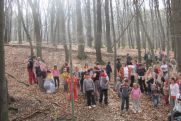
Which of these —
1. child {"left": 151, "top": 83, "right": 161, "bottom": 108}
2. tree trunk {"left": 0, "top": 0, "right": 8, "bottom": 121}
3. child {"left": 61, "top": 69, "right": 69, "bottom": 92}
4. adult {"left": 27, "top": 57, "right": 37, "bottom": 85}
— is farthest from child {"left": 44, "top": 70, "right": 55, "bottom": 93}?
tree trunk {"left": 0, "top": 0, "right": 8, "bottom": 121}

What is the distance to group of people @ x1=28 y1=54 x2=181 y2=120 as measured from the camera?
48.8 ft

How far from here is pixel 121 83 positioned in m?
16.2

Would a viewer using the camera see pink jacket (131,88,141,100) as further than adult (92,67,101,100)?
No

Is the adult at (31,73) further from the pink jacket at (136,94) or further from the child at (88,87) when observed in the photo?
the pink jacket at (136,94)

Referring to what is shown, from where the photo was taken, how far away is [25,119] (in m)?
12.8

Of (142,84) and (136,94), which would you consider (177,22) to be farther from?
(142,84)

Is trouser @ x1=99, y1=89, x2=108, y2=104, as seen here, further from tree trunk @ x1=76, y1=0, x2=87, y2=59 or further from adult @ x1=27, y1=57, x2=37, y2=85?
tree trunk @ x1=76, y1=0, x2=87, y2=59

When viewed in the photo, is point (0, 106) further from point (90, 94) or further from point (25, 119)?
point (90, 94)

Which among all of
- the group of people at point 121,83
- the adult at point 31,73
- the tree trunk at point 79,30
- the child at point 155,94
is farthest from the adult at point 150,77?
the tree trunk at point 79,30

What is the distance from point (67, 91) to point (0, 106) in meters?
7.67

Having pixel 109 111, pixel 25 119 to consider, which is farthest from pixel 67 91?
pixel 25 119

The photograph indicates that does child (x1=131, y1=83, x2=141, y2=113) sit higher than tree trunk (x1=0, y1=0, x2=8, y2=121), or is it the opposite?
tree trunk (x1=0, y1=0, x2=8, y2=121)

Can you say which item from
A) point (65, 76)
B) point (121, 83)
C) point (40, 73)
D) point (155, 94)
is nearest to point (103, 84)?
point (121, 83)

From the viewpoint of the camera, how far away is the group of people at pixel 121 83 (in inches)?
586
